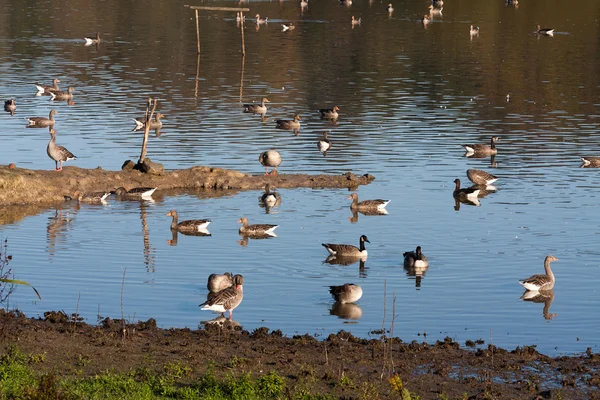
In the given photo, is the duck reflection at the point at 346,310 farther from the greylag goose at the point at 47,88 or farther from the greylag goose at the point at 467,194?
the greylag goose at the point at 47,88

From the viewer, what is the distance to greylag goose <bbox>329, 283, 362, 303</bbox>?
895 inches

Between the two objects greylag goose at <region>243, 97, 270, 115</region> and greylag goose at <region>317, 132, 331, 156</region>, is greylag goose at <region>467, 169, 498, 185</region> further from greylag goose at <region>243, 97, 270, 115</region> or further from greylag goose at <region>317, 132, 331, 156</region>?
greylag goose at <region>243, 97, 270, 115</region>

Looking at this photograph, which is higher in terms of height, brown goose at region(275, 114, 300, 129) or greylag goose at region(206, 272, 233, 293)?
greylag goose at region(206, 272, 233, 293)

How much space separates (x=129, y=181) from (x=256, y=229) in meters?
8.23

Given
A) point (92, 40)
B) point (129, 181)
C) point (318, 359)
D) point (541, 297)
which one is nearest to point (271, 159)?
point (129, 181)

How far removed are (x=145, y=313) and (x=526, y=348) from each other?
797cm

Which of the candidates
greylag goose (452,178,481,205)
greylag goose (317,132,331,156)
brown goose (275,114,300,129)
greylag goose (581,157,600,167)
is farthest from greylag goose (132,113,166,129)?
greylag goose (581,157,600,167)

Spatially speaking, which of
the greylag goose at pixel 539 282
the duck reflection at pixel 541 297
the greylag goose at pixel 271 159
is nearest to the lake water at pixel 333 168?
the duck reflection at pixel 541 297

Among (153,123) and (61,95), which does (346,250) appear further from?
(61,95)

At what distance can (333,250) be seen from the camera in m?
27.9

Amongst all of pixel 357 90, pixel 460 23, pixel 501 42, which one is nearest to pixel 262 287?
pixel 357 90

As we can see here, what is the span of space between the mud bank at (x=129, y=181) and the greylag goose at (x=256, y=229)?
6.81 metres

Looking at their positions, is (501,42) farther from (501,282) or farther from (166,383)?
(166,383)

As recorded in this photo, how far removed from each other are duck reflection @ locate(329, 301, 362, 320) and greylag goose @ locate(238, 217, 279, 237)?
7353mm
